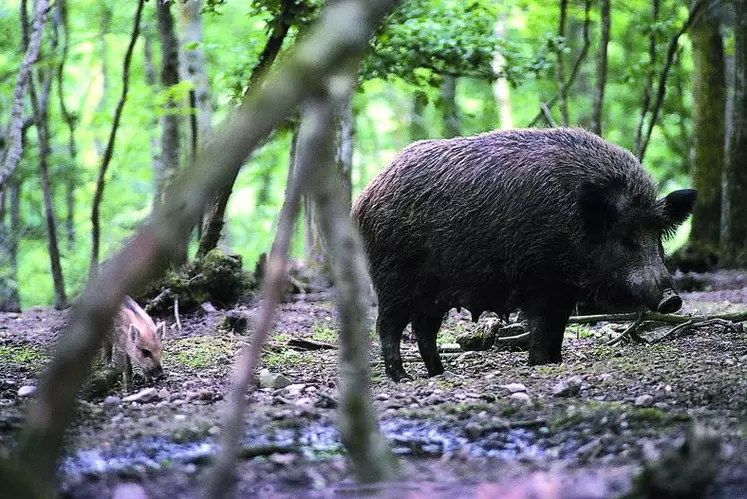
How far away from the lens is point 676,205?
23.1 feet

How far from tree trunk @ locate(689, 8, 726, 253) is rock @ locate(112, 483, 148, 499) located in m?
13.2

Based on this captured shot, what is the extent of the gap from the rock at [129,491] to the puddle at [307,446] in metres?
0.31

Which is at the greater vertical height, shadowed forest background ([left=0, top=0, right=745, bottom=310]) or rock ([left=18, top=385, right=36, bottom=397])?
shadowed forest background ([left=0, top=0, right=745, bottom=310])

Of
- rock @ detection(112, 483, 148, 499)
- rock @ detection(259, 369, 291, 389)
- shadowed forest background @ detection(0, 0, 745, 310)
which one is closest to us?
rock @ detection(112, 483, 148, 499)

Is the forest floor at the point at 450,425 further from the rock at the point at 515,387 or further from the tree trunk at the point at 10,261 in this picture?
the tree trunk at the point at 10,261

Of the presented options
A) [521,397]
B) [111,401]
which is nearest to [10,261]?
[111,401]

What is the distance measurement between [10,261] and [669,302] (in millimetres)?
13604

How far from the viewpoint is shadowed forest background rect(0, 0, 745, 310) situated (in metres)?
10.3

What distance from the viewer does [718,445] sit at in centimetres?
255

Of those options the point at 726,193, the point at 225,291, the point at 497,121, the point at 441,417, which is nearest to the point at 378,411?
the point at 441,417

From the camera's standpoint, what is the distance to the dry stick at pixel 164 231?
2.42 metres

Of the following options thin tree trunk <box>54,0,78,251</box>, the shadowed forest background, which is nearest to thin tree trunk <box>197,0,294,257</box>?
the shadowed forest background

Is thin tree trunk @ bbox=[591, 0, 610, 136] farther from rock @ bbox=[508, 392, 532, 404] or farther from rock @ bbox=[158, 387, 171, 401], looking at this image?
rock @ bbox=[158, 387, 171, 401]

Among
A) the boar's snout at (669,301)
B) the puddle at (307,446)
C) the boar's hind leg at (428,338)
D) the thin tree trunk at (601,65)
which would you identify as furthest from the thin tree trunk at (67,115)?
the puddle at (307,446)
